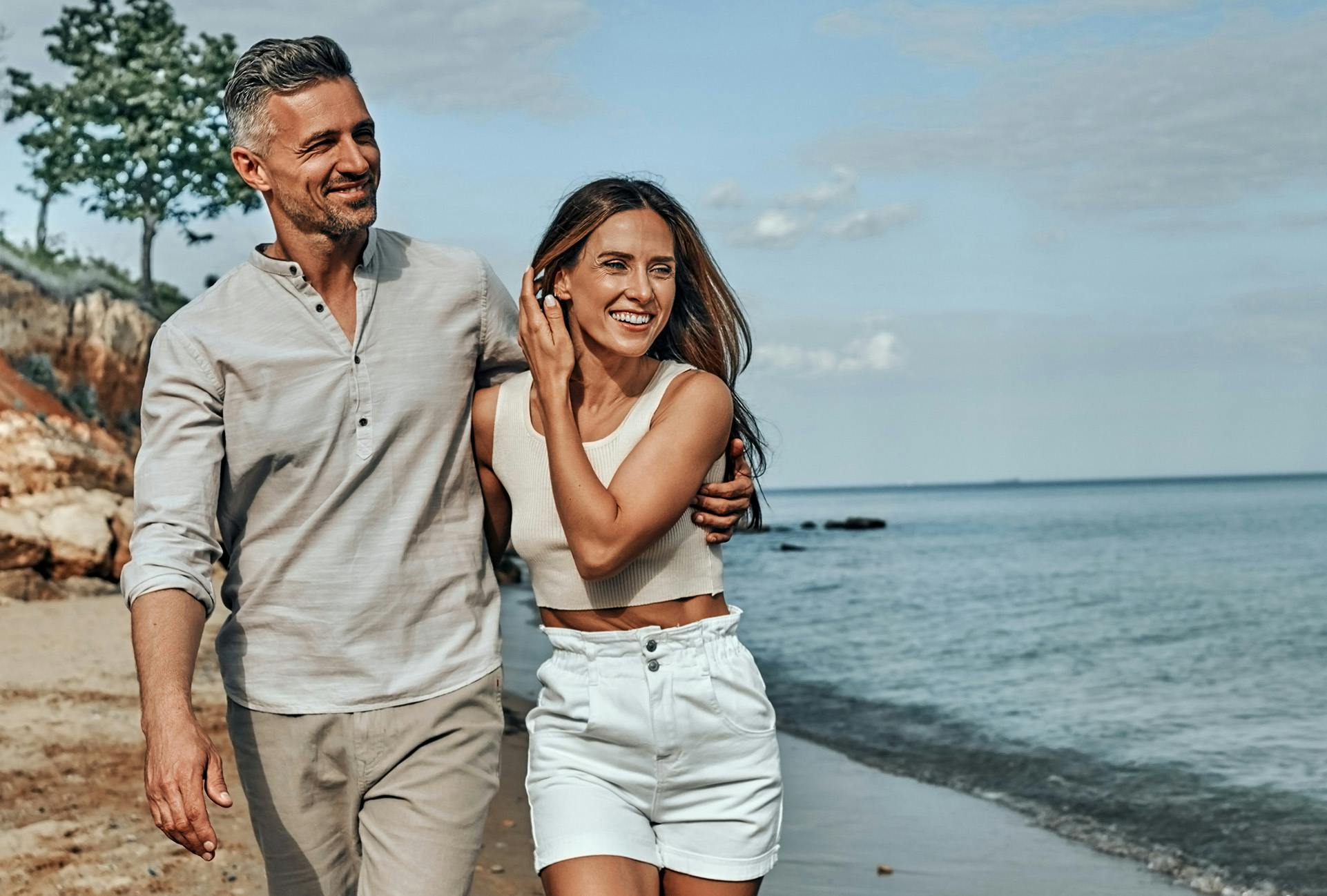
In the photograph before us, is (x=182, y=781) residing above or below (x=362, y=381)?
below

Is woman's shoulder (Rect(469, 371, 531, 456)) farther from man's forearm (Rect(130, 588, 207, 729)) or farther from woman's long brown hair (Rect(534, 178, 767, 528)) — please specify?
man's forearm (Rect(130, 588, 207, 729))

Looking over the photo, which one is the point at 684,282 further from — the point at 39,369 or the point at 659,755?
the point at 39,369

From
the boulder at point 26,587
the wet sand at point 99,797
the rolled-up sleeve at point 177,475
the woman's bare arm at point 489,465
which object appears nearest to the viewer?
the rolled-up sleeve at point 177,475

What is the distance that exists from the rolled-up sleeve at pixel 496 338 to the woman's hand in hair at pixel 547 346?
183 millimetres

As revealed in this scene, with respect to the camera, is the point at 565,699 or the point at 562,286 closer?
the point at 565,699

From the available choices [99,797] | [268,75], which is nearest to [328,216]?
[268,75]

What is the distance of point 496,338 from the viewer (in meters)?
3.25

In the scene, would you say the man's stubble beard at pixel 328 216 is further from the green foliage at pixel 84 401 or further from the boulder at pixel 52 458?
the green foliage at pixel 84 401

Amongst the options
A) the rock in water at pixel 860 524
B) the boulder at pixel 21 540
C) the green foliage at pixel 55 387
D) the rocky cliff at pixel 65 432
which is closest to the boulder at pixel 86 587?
the rocky cliff at pixel 65 432

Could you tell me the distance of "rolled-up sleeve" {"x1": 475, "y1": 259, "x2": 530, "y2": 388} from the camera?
325 cm

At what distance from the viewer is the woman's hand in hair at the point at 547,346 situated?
2912mm

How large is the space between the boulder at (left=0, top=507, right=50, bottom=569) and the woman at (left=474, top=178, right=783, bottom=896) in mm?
11548

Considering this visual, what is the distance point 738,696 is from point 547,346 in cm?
87

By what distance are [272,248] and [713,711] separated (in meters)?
1.47
